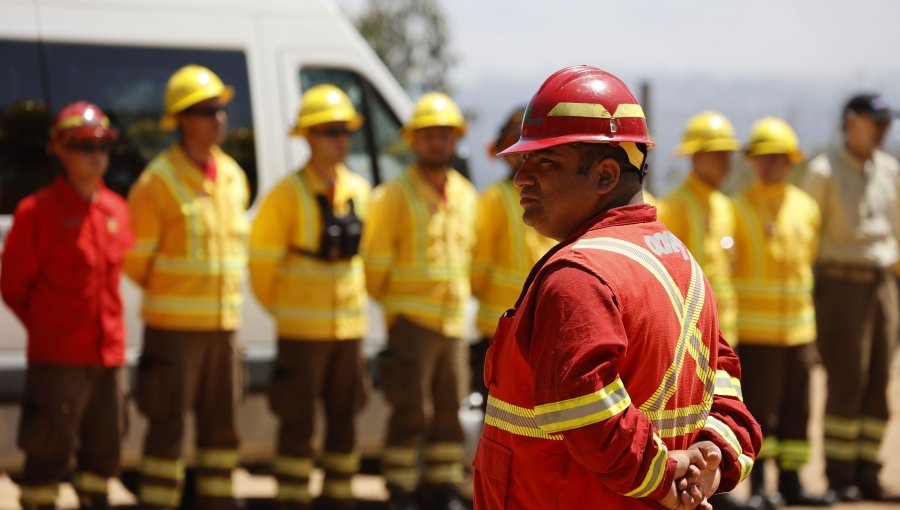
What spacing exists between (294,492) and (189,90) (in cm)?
228

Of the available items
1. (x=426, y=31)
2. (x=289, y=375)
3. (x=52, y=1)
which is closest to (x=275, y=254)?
(x=289, y=375)

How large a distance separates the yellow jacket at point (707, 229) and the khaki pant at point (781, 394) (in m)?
0.24

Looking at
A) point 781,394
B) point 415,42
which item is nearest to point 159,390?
point 781,394

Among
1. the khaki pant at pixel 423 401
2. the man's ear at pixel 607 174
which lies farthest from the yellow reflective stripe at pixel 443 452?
the man's ear at pixel 607 174

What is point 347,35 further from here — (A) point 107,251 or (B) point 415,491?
(B) point 415,491

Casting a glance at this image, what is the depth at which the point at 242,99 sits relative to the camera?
24.9ft

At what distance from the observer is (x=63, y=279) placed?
21.3 ft

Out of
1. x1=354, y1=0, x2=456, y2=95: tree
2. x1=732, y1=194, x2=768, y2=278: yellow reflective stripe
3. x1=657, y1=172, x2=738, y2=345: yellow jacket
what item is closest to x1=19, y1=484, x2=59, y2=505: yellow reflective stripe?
x1=657, y1=172, x2=738, y2=345: yellow jacket

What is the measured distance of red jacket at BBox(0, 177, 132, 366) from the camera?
21.0 ft

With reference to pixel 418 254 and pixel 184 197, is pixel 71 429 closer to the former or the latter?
pixel 184 197

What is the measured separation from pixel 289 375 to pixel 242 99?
5.26ft

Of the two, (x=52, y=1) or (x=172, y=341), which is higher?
(x=52, y=1)

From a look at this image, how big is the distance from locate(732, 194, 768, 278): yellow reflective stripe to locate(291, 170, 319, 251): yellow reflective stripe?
9.21 ft

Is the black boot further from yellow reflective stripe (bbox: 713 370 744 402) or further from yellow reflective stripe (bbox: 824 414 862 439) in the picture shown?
yellow reflective stripe (bbox: 713 370 744 402)
